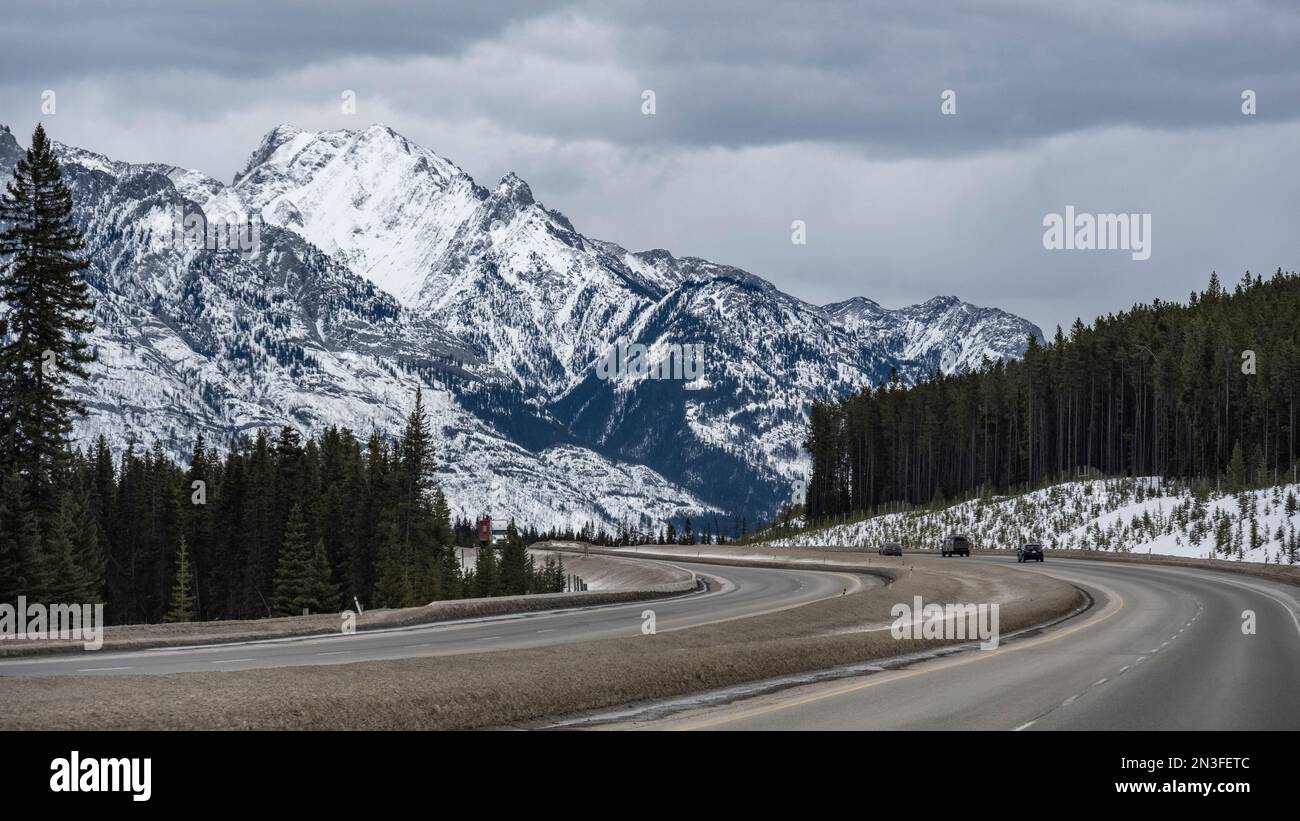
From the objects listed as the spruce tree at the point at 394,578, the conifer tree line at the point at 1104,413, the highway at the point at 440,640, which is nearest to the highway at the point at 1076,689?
the highway at the point at 440,640

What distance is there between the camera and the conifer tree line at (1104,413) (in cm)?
12144

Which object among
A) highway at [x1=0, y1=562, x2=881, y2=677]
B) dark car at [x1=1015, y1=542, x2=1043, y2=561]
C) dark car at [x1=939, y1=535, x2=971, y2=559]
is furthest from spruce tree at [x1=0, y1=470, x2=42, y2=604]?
dark car at [x1=939, y1=535, x2=971, y2=559]

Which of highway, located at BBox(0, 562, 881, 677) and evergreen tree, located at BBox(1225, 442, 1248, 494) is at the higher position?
evergreen tree, located at BBox(1225, 442, 1248, 494)

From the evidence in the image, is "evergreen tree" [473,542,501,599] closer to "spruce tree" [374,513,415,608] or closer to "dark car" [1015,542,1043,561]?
"spruce tree" [374,513,415,608]

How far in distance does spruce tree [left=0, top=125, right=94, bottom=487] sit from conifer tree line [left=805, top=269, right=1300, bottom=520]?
85.4 meters

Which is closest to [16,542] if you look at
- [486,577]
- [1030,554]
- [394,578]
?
[394,578]

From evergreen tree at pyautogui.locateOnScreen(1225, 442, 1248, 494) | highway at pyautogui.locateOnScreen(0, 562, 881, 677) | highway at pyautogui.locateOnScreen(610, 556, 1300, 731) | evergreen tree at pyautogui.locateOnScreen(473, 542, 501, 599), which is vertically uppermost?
evergreen tree at pyautogui.locateOnScreen(1225, 442, 1248, 494)

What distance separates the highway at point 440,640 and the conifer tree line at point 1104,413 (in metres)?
64.4

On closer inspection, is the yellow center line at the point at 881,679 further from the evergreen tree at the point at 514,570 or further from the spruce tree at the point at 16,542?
the evergreen tree at the point at 514,570

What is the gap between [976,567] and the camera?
67.8 m

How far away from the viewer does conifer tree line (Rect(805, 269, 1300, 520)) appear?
398 feet

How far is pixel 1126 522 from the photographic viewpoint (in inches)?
4102
